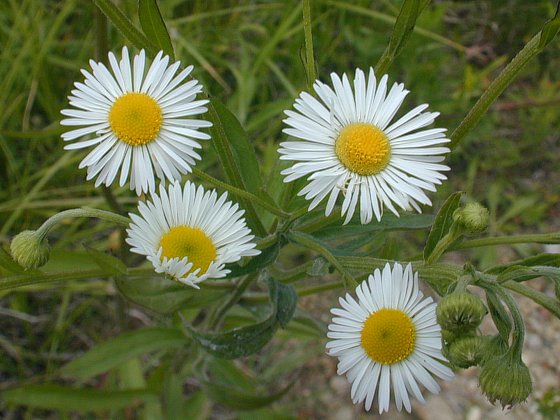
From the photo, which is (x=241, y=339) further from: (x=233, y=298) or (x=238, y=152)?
(x=238, y=152)

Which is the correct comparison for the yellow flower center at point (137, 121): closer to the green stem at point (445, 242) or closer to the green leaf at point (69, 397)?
the green stem at point (445, 242)

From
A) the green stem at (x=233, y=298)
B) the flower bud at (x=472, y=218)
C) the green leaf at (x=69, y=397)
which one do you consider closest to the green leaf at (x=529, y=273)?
the flower bud at (x=472, y=218)

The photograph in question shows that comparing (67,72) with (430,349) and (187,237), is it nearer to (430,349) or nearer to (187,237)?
(187,237)

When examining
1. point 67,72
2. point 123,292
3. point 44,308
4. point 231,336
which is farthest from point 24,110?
point 231,336

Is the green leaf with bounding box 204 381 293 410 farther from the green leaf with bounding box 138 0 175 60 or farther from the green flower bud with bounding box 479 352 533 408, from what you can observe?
the green leaf with bounding box 138 0 175 60

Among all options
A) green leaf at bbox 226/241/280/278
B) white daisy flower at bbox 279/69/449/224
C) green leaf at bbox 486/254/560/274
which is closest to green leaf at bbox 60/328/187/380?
Result: green leaf at bbox 226/241/280/278

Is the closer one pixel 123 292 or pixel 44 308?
pixel 123 292

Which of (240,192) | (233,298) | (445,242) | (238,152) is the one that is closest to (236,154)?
(238,152)

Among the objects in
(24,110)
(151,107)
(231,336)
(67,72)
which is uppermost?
(67,72)
